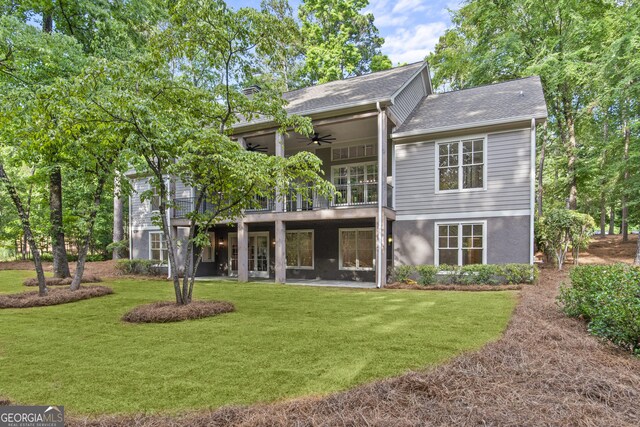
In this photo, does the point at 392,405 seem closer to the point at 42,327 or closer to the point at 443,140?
the point at 42,327

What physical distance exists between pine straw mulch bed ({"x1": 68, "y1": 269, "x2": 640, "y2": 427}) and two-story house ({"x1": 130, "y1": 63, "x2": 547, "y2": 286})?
5.53m

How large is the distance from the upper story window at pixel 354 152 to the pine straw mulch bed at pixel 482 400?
10.5 metres

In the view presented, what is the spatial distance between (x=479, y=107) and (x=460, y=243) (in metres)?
4.79

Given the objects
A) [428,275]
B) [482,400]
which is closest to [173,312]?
[482,400]

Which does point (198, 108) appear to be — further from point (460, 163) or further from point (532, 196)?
point (532, 196)

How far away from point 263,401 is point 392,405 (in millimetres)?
1116

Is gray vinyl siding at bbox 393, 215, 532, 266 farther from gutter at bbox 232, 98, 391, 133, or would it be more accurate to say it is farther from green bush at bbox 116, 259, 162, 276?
green bush at bbox 116, 259, 162, 276

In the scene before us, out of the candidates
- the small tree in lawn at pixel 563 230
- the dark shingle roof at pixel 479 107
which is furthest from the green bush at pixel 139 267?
the small tree in lawn at pixel 563 230

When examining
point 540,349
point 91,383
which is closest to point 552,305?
point 540,349

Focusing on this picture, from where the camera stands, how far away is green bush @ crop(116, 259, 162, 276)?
15.9 m

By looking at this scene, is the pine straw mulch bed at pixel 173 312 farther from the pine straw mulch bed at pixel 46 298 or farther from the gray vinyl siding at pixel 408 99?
the gray vinyl siding at pixel 408 99

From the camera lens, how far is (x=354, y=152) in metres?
A: 14.0

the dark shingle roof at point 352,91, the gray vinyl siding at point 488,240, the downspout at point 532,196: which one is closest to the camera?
the downspout at point 532,196

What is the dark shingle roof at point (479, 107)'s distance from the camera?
422 inches
